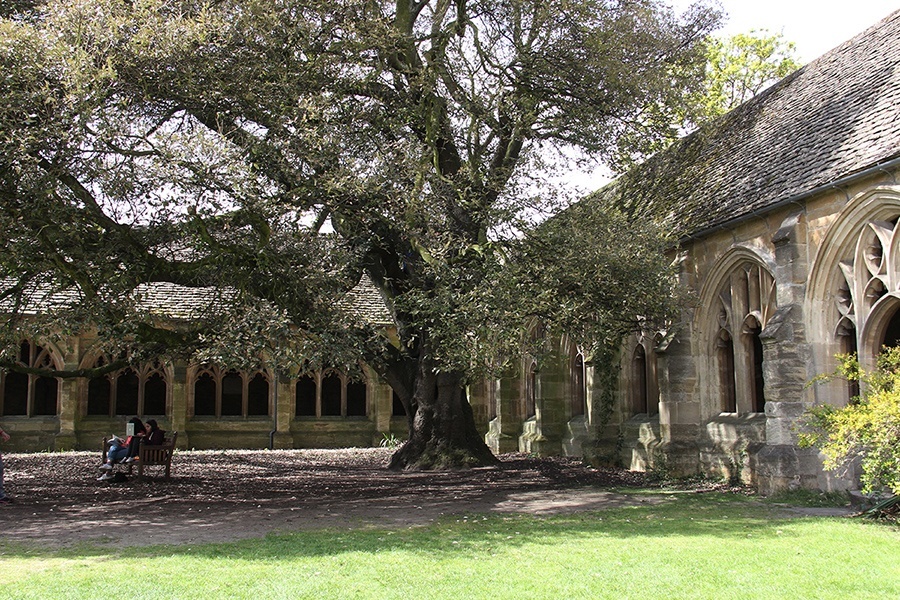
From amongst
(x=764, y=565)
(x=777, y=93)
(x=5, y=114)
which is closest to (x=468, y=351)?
(x=764, y=565)

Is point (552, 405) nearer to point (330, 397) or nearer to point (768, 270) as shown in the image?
point (330, 397)

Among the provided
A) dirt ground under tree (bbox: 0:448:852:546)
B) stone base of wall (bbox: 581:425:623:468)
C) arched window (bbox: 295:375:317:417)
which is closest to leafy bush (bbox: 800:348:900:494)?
dirt ground under tree (bbox: 0:448:852:546)

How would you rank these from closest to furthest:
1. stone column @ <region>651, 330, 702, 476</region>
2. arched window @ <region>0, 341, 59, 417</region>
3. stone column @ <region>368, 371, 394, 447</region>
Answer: stone column @ <region>651, 330, 702, 476</region> < arched window @ <region>0, 341, 59, 417</region> < stone column @ <region>368, 371, 394, 447</region>

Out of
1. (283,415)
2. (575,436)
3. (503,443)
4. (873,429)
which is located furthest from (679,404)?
(283,415)

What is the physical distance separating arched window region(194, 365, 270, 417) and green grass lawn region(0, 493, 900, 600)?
17542 mm

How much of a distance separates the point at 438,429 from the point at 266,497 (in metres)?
4.72

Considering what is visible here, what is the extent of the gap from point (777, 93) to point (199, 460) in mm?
15247

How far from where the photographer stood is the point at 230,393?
2619cm

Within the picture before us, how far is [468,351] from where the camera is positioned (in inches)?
470

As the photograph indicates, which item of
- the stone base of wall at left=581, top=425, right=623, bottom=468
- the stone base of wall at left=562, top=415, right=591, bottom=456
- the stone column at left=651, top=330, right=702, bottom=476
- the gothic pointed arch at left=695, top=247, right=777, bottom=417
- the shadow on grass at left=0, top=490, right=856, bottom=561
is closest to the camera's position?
the shadow on grass at left=0, top=490, right=856, bottom=561

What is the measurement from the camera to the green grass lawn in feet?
20.9

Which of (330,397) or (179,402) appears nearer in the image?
(179,402)

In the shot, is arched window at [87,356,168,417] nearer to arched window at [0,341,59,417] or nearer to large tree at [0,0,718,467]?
arched window at [0,341,59,417]

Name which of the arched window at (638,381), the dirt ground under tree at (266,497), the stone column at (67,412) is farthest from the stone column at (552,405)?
the stone column at (67,412)
